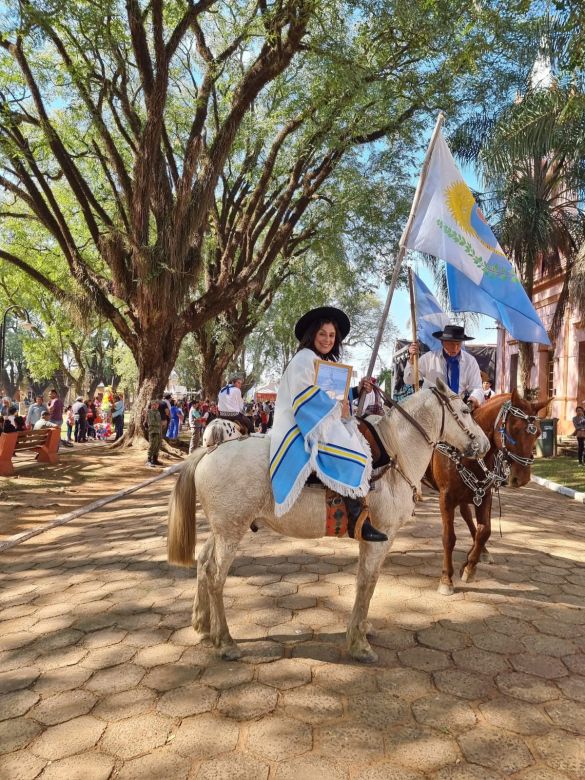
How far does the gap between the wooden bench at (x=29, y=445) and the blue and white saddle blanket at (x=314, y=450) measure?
9058 millimetres

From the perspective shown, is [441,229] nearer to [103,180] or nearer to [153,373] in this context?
[153,373]

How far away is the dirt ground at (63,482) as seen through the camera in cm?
759

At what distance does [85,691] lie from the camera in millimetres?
2959

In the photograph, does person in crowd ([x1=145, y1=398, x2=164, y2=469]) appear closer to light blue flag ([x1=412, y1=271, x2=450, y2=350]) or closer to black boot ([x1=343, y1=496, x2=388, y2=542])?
light blue flag ([x1=412, y1=271, x2=450, y2=350])

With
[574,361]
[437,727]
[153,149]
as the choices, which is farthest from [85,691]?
[574,361]

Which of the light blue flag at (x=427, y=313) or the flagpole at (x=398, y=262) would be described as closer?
the flagpole at (x=398, y=262)

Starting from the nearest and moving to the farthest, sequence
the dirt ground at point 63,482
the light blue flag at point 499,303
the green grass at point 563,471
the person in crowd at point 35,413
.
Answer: the light blue flag at point 499,303 < the dirt ground at point 63,482 < the green grass at point 563,471 < the person in crowd at point 35,413

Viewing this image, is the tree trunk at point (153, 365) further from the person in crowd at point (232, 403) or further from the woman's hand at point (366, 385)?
the woman's hand at point (366, 385)

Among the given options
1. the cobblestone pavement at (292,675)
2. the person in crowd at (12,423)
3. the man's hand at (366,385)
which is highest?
the man's hand at (366,385)

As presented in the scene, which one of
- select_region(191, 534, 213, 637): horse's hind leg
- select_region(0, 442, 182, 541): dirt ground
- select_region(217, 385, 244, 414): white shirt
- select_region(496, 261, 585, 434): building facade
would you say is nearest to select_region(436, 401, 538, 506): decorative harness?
select_region(191, 534, 213, 637): horse's hind leg

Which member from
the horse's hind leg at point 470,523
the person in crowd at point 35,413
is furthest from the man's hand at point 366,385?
the person in crowd at point 35,413

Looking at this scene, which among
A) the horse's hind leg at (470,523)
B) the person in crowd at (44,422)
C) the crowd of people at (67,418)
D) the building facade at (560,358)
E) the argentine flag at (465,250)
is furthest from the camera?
the building facade at (560,358)

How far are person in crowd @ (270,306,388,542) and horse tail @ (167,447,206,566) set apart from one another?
74cm

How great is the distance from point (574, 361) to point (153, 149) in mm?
15980
